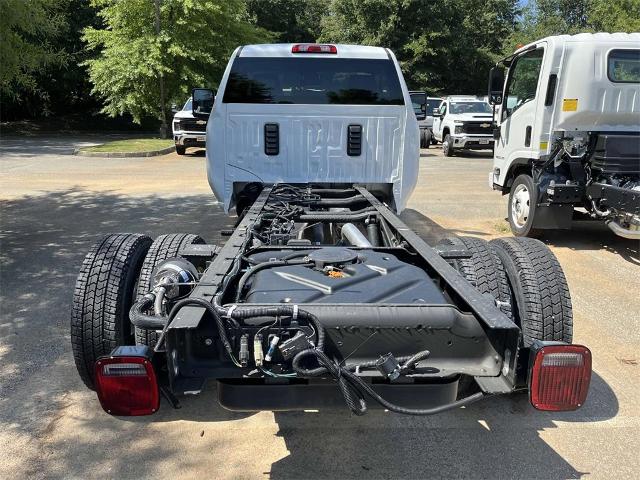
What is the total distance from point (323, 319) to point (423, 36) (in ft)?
110

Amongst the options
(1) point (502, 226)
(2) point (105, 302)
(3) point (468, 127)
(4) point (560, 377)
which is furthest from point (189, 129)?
(4) point (560, 377)

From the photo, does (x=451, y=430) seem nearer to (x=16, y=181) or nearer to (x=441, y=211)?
(x=441, y=211)

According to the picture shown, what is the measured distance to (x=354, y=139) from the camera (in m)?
5.79

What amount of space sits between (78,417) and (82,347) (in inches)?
20.2

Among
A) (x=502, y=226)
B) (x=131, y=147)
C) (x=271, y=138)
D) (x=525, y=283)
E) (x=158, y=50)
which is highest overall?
(x=158, y=50)

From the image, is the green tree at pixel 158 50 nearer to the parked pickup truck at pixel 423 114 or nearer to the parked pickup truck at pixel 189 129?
the parked pickup truck at pixel 189 129

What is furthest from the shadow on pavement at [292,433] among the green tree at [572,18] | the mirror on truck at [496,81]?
the green tree at [572,18]

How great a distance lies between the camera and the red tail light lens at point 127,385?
6.87ft

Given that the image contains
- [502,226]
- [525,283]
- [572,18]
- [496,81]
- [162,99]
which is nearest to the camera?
[525,283]

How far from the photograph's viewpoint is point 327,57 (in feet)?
19.3

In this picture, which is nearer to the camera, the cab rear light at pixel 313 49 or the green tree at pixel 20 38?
the cab rear light at pixel 313 49

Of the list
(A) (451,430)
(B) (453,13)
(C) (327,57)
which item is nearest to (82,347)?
(A) (451,430)

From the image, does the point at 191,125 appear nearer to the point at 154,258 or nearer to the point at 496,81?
the point at 496,81

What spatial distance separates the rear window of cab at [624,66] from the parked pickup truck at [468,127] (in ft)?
35.1
